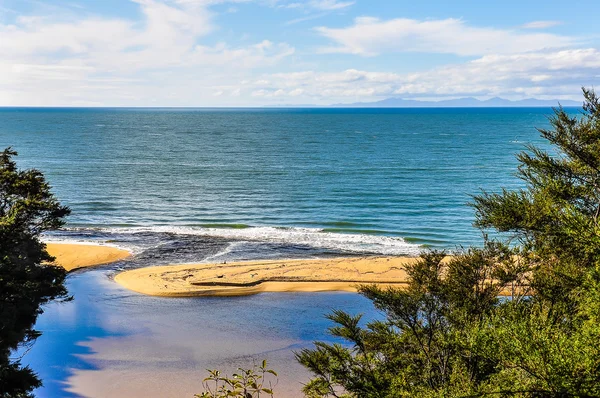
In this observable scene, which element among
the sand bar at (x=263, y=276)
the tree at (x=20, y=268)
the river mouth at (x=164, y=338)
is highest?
the tree at (x=20, y=268)

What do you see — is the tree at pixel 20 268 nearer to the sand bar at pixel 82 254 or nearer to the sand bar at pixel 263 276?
the sand bar at pixel 263 276

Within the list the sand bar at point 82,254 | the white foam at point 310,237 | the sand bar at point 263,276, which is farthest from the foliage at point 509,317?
the sand bar at point 82,254

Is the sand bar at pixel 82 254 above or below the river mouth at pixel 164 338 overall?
above

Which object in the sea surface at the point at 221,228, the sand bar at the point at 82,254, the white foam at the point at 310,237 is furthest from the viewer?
the white foam at the point at 310,237

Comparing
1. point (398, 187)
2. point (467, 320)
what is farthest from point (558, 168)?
point (398, 187)

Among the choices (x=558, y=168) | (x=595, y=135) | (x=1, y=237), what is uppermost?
(x=595, y=135)

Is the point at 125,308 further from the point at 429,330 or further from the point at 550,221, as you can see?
the point at 550,221

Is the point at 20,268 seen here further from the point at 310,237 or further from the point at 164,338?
the point at 310,237
